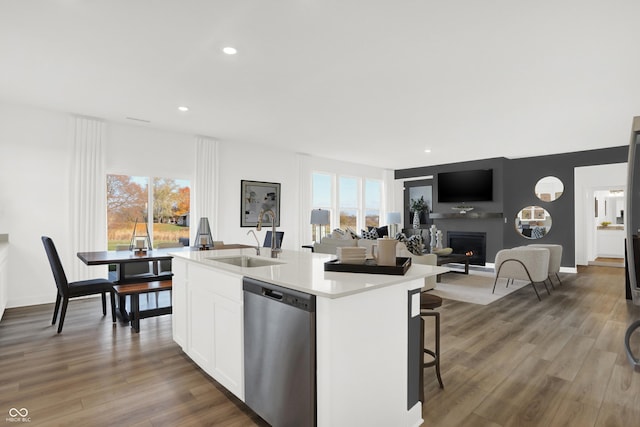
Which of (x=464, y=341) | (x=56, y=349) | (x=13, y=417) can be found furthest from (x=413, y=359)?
(x=56, y=349)

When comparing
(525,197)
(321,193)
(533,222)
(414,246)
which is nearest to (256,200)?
(321,193)

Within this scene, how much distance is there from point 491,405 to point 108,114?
5513mm

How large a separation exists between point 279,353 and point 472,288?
4.70m

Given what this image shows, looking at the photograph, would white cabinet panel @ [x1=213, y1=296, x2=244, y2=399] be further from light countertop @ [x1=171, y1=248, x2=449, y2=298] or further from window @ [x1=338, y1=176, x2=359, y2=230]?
window @ [x1=338, y1=176, x2=359, y2=230]

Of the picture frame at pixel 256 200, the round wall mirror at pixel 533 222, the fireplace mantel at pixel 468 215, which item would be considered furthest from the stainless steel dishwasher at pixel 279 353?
the round wall mirror at pixel 533 222

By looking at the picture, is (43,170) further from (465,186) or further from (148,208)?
(465,186)

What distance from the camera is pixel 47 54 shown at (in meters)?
Answer: 3.01

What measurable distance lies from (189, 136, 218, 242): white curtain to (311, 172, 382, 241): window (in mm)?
2604

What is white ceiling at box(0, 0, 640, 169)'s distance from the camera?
240 centimetres

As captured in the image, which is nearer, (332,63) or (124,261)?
(332,63)

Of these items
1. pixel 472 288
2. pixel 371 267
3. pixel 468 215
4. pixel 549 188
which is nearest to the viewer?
pixel 371 267

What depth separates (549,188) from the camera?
7738 mm

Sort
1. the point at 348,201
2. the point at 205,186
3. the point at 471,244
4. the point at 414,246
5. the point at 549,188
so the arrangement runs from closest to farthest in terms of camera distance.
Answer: the point at 414,246 → the point at 205,186 → the point at 549,188 → the point at 471,244 → the point at 348,201

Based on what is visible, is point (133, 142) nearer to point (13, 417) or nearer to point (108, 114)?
point (108, 114)
